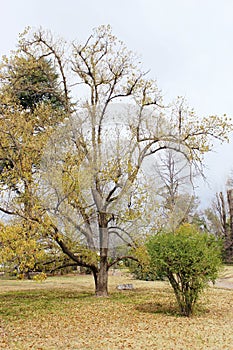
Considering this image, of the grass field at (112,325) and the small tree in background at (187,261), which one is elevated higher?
the small tree in background at (187,261)

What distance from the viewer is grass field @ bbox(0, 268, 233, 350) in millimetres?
5898

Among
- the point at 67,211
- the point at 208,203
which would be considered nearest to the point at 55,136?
the point at 67,211

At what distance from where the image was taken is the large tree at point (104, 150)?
975 centimetres

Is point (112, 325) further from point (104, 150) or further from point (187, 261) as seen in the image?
point (104, 150)

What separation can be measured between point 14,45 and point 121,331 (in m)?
9.57

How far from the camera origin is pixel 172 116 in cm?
1229

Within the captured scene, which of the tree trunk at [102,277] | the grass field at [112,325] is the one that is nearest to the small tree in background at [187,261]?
the grass field at [112,325]

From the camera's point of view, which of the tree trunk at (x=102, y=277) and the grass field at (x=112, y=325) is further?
the tree trunk at (x=102, y=277)

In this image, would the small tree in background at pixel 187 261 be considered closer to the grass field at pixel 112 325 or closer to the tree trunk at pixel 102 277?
the grass field at pixel 112 325

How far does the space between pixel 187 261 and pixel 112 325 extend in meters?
2.04

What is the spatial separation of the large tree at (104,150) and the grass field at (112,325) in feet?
5.42

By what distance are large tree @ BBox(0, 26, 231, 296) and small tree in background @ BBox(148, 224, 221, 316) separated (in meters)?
2.27

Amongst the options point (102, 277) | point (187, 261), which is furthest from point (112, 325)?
point (102, 277)

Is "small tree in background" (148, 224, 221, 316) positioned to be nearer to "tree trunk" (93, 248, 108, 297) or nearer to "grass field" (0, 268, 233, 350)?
"grass field" (0, 268, 233, 350)
